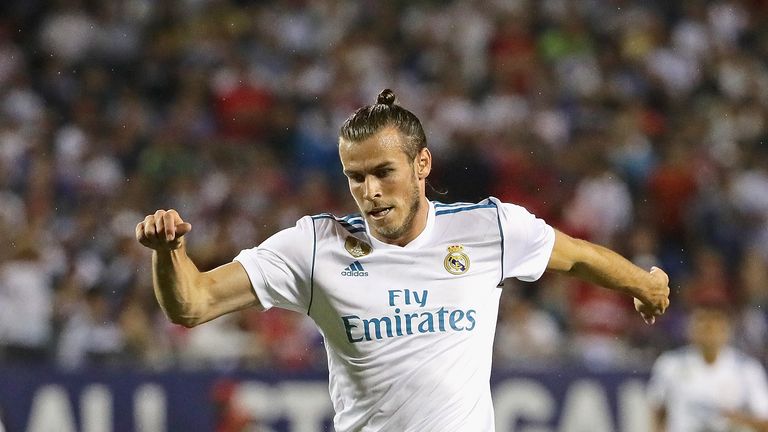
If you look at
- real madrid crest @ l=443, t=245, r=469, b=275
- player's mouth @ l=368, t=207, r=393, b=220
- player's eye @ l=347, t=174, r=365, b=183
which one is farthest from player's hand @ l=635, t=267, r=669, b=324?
player's eye @ l=347, t=174, r=365, b=183

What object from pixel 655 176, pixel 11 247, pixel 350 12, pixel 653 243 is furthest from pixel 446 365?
pixel 350 12

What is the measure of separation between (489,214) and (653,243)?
279 inches

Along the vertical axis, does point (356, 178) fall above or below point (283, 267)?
above

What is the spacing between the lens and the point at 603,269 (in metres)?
4.93

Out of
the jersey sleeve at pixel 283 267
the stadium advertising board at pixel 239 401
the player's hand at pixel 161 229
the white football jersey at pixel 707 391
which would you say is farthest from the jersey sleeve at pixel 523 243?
the stadium advertising board at pixel 239 401

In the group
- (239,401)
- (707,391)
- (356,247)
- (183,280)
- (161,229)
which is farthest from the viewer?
(239,401)

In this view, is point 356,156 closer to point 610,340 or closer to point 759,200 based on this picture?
point 610,340

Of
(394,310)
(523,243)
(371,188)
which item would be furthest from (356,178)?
(523,243)

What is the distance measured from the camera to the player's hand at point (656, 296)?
16.5 ft

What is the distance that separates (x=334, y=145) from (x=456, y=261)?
8.04 meters

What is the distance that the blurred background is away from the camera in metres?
10.2

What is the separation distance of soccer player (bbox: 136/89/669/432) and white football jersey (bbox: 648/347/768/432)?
14.0 feet

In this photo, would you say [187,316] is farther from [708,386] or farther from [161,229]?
[708,386]

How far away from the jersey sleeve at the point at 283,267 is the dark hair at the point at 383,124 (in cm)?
40
